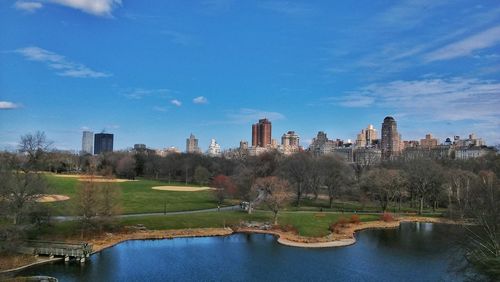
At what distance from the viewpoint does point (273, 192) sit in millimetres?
66375

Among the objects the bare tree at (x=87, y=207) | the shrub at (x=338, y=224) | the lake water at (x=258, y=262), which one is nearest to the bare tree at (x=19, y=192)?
the bare tree at (x=87, y=207)

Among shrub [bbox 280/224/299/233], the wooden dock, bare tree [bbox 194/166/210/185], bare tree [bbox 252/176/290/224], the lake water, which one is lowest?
the lake water

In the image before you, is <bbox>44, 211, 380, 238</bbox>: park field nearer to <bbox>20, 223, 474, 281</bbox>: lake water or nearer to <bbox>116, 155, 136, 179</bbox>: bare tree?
<bbox>20, 223, 474, 281</bbox>: lake water

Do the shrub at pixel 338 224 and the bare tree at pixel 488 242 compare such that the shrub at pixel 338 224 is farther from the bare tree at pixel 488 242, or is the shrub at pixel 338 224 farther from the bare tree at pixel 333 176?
the bare tree at pixel 488 242

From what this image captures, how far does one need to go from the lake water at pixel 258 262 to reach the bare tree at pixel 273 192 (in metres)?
6.96

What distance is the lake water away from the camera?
4019 cm

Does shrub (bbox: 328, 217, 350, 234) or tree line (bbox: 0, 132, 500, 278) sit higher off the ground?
tree line (bbox: 0, 132, 500, 278)

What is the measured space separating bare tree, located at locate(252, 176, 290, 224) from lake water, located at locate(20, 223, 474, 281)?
696 centimetres

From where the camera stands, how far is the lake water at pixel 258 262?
40.2 metres

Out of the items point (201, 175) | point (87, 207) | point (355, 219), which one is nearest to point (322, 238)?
point (355, 219)

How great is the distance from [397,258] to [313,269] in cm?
1142

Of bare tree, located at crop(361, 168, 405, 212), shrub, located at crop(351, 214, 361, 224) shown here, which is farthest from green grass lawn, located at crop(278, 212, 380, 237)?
bare tree, located at crop(361, 168, 405, 212)

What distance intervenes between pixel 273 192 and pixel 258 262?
70.3 ft

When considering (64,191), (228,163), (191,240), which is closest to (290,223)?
(191,240)
